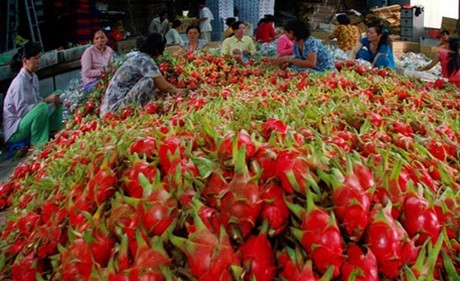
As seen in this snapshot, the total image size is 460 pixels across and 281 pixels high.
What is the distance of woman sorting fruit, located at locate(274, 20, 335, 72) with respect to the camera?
16.8ft

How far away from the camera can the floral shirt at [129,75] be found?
15.3 ft

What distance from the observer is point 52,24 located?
32.3 feet

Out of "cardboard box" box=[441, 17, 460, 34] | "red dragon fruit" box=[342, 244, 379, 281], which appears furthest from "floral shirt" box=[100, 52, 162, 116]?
"cardboard box" box=[441, 17, 460, 34]

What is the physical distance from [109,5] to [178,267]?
1253cm

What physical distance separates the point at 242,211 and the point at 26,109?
4.88 m

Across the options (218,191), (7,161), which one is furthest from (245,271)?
(7,161)

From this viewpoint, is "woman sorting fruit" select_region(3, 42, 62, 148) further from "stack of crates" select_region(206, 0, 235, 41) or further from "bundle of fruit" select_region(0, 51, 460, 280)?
"stack of crates" select_region(206, 0, 235, 41)

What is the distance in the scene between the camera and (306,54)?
17.2 feet

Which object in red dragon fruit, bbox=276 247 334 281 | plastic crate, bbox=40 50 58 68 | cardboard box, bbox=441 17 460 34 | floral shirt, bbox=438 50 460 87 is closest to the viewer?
red dragon fruit, bbox=276 247 334 281

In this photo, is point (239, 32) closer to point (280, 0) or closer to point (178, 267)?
point (178, 267)

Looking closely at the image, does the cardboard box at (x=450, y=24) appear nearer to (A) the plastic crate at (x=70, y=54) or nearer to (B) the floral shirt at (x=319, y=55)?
(B) the floral shirt at (x=319, y=55)

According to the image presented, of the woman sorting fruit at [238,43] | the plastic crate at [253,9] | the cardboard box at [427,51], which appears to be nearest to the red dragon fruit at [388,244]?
the woman sorting fruit at [238,43]

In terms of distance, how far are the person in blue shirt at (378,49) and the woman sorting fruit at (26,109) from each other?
373cm

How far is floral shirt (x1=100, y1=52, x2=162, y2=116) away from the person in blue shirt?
2.75 meters
